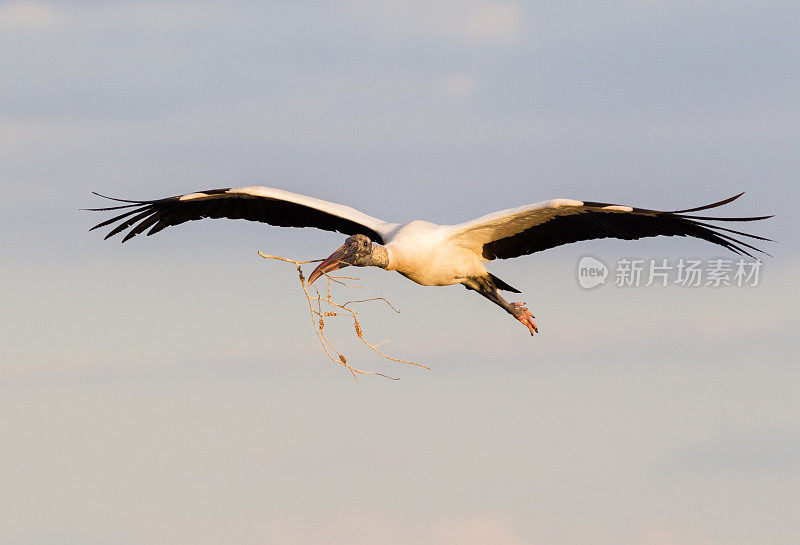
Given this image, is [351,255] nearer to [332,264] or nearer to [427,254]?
[332,264]

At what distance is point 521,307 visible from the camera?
54.0ft

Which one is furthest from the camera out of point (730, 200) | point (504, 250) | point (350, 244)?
point (504, 250)

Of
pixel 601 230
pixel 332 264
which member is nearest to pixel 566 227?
pixel 601 230

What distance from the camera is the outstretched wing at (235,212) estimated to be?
52.4ft

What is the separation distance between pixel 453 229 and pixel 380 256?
35.5 inches

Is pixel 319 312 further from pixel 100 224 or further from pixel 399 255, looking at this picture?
pixel 100 224

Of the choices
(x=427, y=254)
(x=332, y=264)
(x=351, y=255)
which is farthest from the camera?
(x=427, y=254)

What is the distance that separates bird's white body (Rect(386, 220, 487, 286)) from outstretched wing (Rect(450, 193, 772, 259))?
Answer: 0.16 metres

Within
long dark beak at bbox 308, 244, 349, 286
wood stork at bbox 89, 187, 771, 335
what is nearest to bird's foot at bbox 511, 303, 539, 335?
wood stork at bbox 89, 187, 771, 335

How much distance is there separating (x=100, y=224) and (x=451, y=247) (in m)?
4.62

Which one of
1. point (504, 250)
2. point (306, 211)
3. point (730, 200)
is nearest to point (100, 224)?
→ point (306, 211)

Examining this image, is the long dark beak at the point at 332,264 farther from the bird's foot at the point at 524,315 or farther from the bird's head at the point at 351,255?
the bird's foot at the point at 524,315

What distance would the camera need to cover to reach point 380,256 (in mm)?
14711

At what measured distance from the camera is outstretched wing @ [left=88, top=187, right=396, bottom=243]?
15969 millimetres
